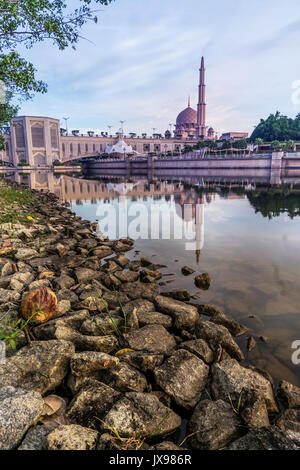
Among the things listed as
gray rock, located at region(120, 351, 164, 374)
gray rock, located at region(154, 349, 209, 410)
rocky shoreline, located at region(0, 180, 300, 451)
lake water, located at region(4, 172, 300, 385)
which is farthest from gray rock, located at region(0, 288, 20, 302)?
lake water, located at region(4, 172, 300, 385)

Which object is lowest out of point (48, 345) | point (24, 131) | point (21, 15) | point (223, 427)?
point (223, 427)

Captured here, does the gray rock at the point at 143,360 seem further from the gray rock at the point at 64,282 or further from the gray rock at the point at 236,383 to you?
the gray rock at the point at 64,282

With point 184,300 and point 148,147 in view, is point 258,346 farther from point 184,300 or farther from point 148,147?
point 148,147

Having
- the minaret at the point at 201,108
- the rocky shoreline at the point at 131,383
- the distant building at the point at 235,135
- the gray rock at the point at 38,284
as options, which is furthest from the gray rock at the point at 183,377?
the distant building at the point at 235,135

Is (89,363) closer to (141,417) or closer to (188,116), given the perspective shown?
(141,417)

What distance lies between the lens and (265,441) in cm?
242

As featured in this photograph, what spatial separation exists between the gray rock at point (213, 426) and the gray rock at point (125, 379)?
0.65 m

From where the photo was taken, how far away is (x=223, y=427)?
2701mm

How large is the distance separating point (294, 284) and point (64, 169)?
10340cm

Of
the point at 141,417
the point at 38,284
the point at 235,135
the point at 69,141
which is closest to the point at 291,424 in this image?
the point at 141,417

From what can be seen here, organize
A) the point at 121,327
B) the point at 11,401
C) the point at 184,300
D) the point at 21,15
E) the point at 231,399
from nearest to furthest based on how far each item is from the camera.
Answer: the point at 11,401, the point at 231,399, the point at 121,327, the point at 184,300, the point at 21,15

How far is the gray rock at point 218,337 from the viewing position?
4.09 m

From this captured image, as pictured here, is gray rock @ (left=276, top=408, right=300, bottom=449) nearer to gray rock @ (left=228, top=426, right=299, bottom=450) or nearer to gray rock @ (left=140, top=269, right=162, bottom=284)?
gray rock @ (left=228, top=426, right=299, bottom=450)

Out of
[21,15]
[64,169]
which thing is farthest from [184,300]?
[64,169]
